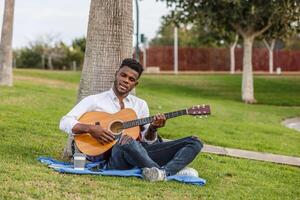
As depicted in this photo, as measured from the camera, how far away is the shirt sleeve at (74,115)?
6661mm

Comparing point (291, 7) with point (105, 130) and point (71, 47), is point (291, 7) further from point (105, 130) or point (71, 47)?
point (71, 47)

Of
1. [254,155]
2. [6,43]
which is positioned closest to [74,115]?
[254,155]

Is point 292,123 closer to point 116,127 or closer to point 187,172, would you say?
point 187,172

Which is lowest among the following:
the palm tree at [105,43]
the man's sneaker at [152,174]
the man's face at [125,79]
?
the man's sneaker at [152,174]

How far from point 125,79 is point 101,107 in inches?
16.2

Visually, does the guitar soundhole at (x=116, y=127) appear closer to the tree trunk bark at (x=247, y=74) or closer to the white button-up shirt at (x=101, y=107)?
the white button-up shirt at (x=101, y=107)

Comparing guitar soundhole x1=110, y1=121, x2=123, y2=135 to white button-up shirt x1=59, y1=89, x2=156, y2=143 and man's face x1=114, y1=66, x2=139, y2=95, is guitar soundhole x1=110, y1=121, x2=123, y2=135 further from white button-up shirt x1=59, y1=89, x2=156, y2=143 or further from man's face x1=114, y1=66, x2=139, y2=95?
man's face x1=114, y1=66, x2=139, y2=95

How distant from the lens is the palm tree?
777 cm

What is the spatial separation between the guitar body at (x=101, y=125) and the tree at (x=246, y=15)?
18.0 metres

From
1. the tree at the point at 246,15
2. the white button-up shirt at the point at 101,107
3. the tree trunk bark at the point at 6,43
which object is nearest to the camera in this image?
the white button-up shirt at the point at 101,107

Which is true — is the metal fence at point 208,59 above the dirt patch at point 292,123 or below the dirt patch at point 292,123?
above

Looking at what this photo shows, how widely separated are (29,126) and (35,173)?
4534 millimetres

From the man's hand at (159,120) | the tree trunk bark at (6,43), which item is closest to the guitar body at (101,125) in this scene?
the man's hand at (159,120)

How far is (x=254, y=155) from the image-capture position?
33.3 feet
